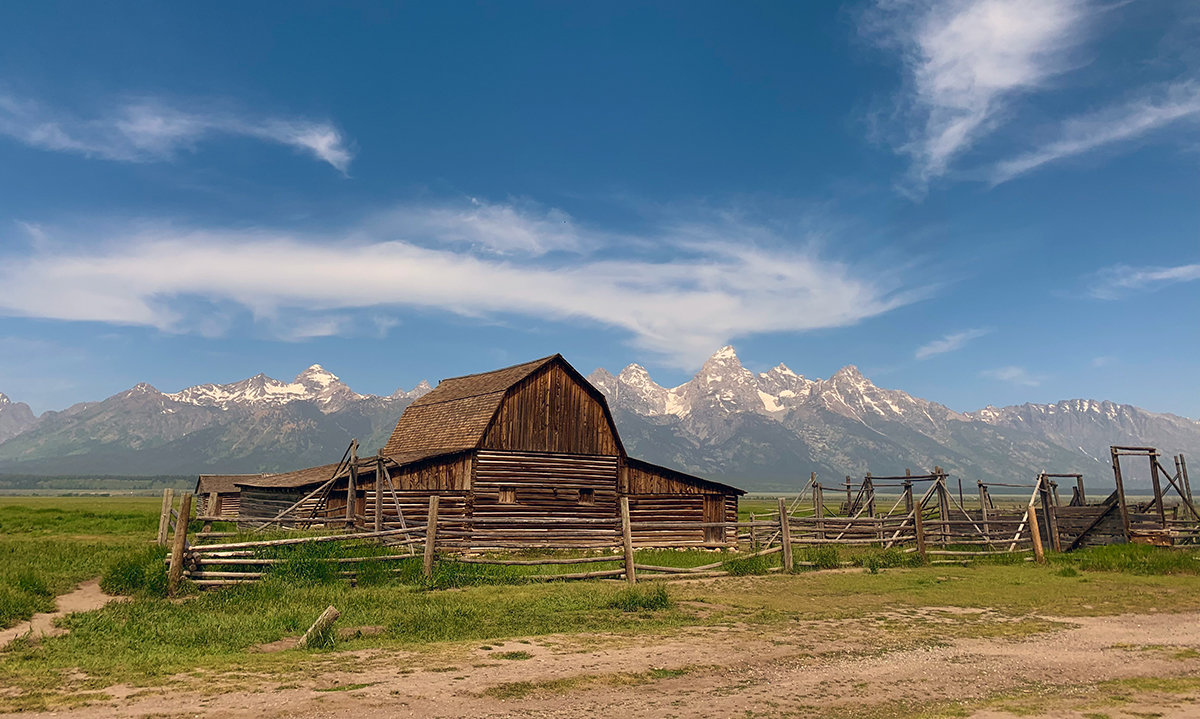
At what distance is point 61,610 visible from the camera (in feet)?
44.1

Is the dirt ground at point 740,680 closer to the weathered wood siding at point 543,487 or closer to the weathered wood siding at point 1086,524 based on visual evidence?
the weathered wood siding at point 1086,524

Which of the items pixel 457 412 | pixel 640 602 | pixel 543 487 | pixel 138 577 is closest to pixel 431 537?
pixel 640 602

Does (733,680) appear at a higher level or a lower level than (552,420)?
lower

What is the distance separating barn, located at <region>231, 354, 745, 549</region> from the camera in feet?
99.7

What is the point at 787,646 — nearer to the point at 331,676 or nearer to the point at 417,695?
the point at 417,695

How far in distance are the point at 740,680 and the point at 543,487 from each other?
24202 millimetres

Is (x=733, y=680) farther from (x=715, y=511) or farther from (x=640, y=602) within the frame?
(x=715, y=511)

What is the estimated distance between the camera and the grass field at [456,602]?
1002cm

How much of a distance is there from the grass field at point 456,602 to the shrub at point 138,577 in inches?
2.4

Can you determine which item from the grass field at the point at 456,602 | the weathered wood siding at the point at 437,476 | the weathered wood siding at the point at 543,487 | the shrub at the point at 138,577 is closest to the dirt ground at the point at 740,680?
the grass field at the point at 456,602

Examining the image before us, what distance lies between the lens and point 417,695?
8.02 m

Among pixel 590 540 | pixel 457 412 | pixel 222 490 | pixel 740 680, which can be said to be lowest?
pixel 740 680

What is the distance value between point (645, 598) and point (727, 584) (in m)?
4.63

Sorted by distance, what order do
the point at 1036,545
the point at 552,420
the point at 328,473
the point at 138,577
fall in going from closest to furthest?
the point at 138,577 → the point at 1036,545 → the point at 552,420 → the point at 328,473
